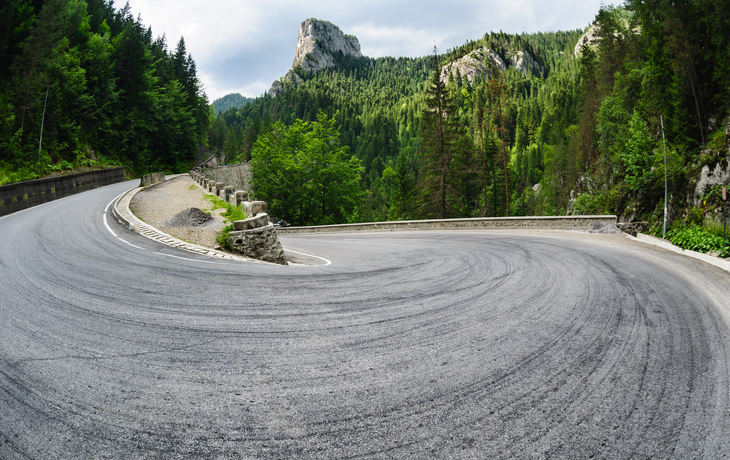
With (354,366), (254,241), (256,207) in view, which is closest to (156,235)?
(256,207)

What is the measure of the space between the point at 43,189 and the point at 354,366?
26.1 metres

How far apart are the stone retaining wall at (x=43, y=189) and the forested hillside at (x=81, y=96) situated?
348cm

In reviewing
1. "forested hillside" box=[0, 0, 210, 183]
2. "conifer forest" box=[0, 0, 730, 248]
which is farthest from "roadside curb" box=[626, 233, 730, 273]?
"forested hillside" box=[0, 0, 210, 183]

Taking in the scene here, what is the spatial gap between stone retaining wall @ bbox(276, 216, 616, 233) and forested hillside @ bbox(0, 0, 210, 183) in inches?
957

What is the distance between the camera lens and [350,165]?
124ft

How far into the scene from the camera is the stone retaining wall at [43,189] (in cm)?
1681

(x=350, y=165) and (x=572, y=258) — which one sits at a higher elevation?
(x=350, y=165)

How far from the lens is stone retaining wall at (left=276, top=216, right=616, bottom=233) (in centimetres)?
1684

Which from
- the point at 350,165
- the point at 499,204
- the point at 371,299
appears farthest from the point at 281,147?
the point at 371,299

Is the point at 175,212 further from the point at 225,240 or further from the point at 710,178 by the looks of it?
the point at 710,178

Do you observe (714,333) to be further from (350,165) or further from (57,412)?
(350,165)

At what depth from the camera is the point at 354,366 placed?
3.52 meters

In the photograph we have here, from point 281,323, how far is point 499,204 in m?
45.1

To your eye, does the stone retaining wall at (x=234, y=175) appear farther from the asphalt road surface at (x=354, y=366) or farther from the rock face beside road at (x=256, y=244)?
the asphalt road surface at (x=354, y=366)
